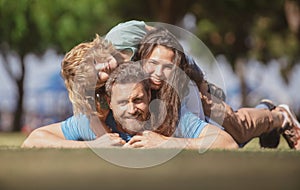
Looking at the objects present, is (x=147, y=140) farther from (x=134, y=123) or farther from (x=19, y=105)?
(x=19, y=105)

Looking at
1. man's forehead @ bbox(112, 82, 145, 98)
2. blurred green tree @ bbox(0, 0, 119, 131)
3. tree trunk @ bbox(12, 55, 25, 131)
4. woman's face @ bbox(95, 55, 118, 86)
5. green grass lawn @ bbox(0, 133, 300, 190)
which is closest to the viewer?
green grass lawn @ bbox(0, 133, 300, 190)

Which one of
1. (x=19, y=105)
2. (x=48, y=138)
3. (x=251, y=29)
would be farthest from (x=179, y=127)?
(x=251, y=29)

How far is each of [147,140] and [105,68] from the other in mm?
286

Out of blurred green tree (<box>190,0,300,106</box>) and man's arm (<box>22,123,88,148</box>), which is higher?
man's arm (<box>22,123,88,148</box>)

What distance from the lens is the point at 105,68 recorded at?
250 centimetres

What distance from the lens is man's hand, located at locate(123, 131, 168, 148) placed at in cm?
241

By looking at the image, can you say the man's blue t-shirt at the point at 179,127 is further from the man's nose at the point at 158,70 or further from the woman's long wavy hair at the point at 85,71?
the man's nose at the point at 158,70

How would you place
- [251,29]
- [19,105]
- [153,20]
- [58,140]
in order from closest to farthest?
[58,140] → [153,20] → [19,105] → [251,29]

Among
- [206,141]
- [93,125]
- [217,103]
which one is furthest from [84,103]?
[217,103]

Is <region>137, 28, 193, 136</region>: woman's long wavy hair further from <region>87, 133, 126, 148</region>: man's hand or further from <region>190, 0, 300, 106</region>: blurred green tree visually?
<region>190, 0, 300, 106</region>: blurred green tree

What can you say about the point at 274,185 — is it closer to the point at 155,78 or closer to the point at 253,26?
the point at 155,78

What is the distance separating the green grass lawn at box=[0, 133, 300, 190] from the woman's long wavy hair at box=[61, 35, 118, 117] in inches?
33.5

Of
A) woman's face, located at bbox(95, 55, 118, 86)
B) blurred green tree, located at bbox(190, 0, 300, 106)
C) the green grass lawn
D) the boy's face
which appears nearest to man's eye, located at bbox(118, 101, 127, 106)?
the boy's face

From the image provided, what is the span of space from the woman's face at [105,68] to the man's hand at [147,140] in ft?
0.73
